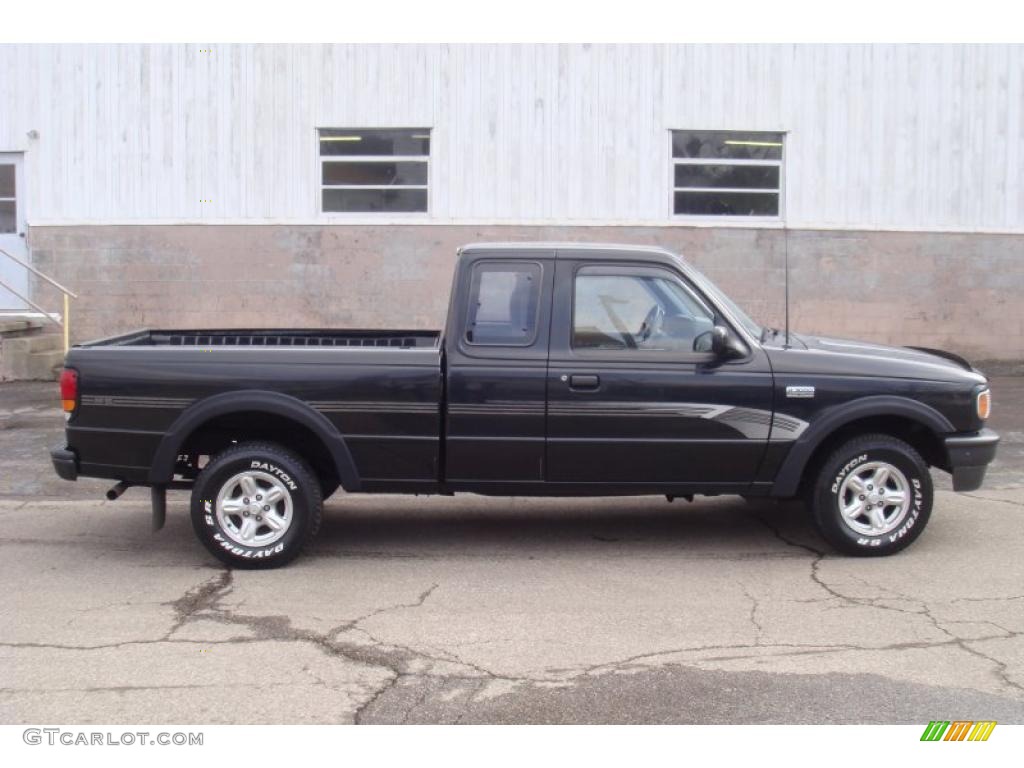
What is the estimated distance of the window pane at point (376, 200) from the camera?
15820 millimetres

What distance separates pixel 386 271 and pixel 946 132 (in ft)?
25.6

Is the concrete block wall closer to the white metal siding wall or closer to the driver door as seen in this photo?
the white metal siding wall

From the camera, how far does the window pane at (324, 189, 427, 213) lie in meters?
15.8

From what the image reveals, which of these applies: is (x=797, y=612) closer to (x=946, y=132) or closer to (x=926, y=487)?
(x=926, y=487)

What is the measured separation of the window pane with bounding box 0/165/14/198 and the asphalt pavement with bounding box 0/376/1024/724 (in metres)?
8.92

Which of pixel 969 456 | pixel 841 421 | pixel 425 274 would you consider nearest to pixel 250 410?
pixel 841 421

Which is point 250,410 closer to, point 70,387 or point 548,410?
point 70,387

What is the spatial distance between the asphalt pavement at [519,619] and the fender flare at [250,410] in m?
0.67

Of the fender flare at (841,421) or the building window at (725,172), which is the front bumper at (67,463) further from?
the building window at (725,172)

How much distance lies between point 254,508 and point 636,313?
8.16 ft

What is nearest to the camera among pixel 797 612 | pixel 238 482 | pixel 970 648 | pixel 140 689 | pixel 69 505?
pixel 140 689

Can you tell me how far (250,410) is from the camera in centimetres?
666

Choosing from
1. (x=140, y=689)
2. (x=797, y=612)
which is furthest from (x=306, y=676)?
(x=797, y=612)

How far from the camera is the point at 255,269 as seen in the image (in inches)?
620
